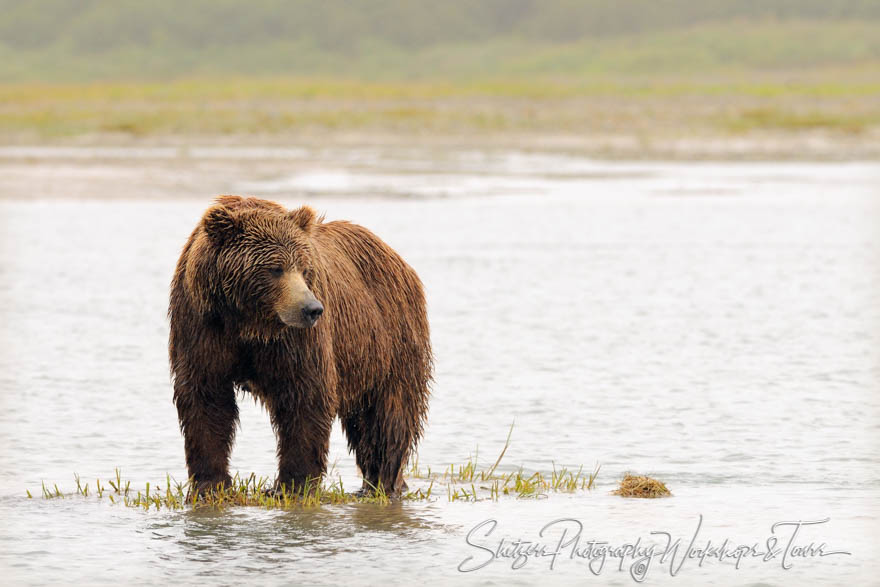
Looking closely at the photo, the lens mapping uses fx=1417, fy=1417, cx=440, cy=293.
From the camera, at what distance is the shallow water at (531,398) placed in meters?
5.46

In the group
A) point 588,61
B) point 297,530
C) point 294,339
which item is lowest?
point 297,530

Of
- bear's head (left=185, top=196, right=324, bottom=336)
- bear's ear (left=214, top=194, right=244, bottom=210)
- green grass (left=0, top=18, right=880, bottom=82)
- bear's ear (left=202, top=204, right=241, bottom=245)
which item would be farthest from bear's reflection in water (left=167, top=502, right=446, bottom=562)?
green grass (left=0, top=18, right=880, bottom=82)

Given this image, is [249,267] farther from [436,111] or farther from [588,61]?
[588,61]

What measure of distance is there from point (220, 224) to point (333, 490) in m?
1.43

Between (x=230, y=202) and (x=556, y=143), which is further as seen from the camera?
(x=556, y=143)

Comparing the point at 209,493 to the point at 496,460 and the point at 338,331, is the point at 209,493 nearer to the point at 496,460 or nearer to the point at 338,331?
the point at 338,331

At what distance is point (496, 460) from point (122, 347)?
419 centimetres

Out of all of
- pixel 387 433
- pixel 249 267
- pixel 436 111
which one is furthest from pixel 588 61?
pixel 249 267

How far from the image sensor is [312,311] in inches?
210

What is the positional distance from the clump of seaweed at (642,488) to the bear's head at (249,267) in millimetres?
1846

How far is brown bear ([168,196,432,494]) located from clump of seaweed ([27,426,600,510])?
0.08 meters

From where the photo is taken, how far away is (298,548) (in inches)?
215

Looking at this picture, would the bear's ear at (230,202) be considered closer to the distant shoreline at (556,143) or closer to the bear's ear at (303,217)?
the bear's ear at (303,217)

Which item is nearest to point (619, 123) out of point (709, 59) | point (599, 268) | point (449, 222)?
point (449, 222)
